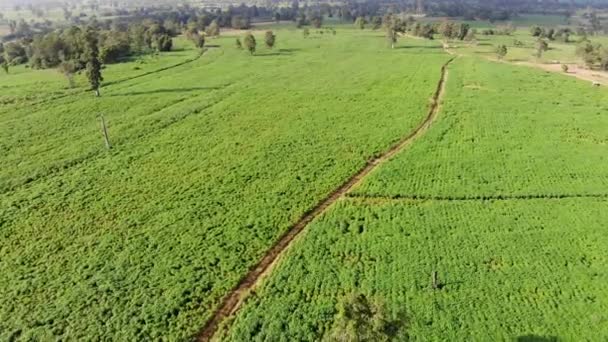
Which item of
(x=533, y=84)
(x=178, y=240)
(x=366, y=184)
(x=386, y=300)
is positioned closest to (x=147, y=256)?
(x=178, y=240)

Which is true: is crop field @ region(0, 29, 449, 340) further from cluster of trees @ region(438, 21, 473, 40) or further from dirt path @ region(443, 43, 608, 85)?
cluster of trees @ region(438, 21, 473, 40)

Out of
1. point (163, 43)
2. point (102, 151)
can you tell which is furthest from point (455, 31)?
point (102, 151)

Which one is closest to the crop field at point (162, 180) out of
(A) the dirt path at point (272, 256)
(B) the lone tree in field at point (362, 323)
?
(A) the dirt path at point (272, 256)

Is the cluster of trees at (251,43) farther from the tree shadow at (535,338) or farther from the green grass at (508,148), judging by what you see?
the tree shadow at (535,338)

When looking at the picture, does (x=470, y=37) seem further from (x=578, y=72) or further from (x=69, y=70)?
(x=69, y=70)

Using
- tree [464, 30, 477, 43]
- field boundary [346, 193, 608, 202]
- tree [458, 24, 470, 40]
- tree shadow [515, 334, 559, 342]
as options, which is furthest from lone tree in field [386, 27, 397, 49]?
tree shadow [515, 334, 559, 342]

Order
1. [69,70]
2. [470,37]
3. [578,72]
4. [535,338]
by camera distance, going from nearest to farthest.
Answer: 1. [535,338]
2. [69,70]
3. [578,72]
4. [470,37]
